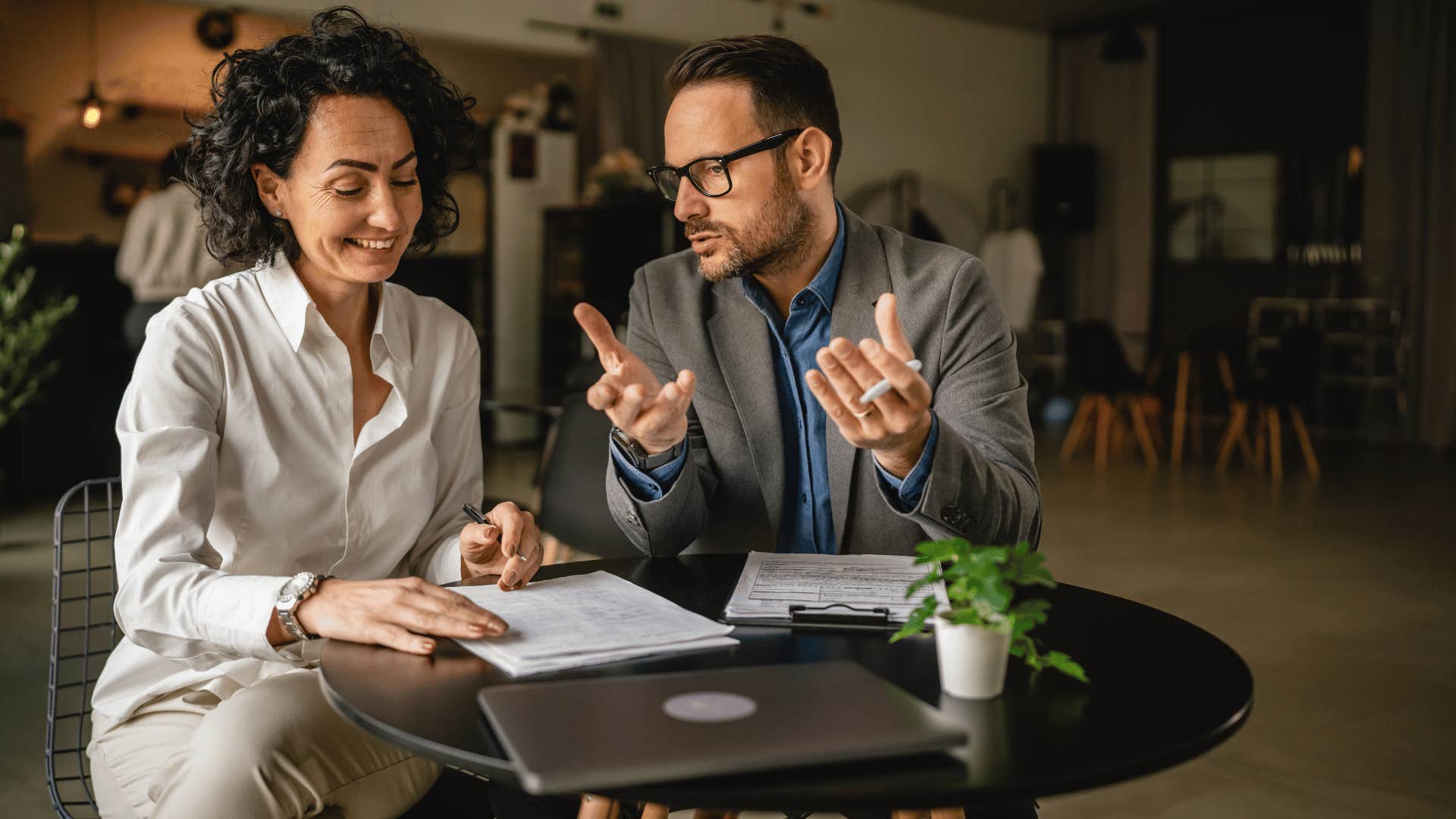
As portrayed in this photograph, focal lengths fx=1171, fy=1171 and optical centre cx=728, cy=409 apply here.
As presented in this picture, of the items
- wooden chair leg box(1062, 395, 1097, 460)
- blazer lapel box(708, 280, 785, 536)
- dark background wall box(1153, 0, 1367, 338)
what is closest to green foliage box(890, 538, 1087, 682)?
blazer lapel box(708, 280, 785, 536)

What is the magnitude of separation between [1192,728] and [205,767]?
1.01 metres

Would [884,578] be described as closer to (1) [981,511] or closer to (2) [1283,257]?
(1) [981,511]

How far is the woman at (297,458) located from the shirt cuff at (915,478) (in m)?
0.47

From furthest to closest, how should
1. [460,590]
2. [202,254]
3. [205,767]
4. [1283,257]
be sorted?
1. [1283,257]
2. [202,254]
3. [460,590]
4. [205,767]

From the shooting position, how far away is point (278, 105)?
1.65 m

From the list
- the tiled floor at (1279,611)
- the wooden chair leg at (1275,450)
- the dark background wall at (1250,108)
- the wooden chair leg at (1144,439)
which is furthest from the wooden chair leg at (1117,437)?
the dark background wall at (1250,108)

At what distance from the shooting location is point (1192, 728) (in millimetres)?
997

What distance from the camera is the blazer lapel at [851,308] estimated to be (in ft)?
6.08

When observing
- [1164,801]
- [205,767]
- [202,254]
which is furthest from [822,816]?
[202,254]

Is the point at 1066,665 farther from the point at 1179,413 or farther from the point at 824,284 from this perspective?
the point at 1179,413

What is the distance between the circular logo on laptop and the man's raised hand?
0.54 metres

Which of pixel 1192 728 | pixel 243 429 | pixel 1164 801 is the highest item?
pixel 243 429

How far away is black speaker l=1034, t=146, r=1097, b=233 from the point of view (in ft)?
37.6

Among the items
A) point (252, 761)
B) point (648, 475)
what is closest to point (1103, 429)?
point (648, 475)
